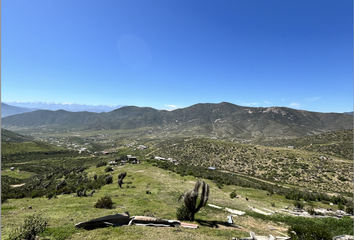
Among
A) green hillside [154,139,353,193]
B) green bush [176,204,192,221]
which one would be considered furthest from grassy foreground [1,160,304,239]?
green hillside [154,139,353,193]

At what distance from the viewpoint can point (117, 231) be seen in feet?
52.2

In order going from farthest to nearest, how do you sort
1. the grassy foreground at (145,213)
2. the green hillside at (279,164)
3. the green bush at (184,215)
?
the green hillside at (279,164) → the green bush at (184,215) → the grassy foreground at (145,213)

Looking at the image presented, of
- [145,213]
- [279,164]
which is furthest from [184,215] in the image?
[279,164]

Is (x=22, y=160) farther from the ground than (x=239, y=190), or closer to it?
closer to it

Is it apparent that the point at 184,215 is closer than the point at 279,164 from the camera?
Yes

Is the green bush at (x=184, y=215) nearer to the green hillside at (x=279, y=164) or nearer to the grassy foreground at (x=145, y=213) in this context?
the grassy foreground at (x=145, y=213)

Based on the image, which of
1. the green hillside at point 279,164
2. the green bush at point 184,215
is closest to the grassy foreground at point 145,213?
the green bush at point 184,215

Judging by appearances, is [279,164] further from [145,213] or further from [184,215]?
[145,213]

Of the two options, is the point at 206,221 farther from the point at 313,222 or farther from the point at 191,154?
the point at 191,154

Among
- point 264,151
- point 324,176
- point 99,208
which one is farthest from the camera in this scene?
point 264,151

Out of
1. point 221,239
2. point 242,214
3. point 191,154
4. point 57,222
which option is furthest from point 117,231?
point 191,154

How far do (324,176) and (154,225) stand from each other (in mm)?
61609

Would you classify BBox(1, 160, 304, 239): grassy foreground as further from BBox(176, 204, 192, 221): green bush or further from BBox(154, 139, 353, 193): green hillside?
BBox(154, 139, 353, 193): green hillside

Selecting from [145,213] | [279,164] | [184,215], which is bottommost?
[279,164]
